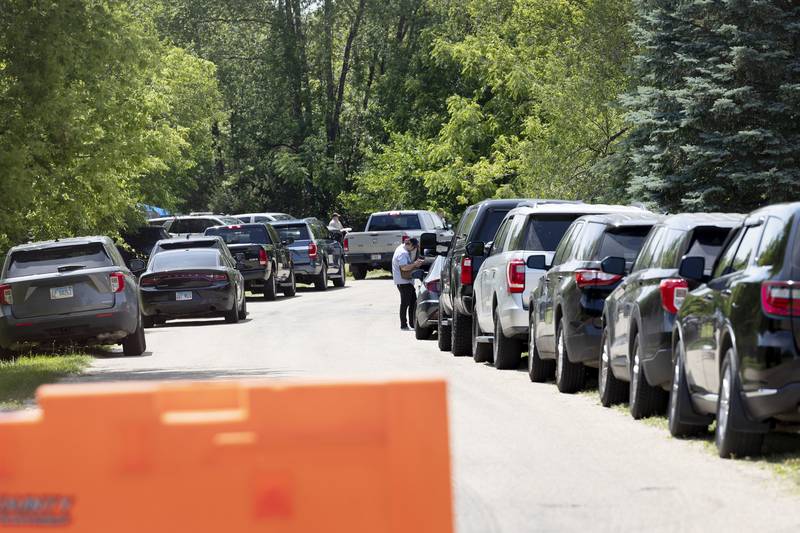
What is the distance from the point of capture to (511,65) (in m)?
58.8

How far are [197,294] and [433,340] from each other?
6521 mm

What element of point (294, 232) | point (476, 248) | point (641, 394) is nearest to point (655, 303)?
point (641, 394)

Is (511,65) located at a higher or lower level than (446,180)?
higher

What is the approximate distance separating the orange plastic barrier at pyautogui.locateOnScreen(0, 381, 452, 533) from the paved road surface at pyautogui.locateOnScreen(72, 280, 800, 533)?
6.5 inches

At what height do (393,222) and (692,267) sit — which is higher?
(692,267)

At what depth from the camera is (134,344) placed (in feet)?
78.6

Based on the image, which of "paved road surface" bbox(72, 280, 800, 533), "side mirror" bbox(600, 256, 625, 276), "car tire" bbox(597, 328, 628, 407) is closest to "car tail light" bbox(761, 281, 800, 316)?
"paved road surface" bbox(72, 280, 800, 533)

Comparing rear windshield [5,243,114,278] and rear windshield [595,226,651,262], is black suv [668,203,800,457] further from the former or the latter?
rear windshield [5,243,114,278]

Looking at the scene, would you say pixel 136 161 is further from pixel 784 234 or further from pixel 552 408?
pixel 784 234

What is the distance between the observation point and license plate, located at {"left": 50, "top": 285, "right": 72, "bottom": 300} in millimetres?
23000

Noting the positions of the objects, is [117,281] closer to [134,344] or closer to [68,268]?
[68,268]

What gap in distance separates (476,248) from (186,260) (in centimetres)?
1169

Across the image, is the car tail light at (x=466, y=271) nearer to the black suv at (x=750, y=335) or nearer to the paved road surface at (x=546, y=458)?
the paved road surface at (x=546, y=458)

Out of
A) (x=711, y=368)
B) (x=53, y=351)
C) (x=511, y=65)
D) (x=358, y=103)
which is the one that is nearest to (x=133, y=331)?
(x=53, y=351)
